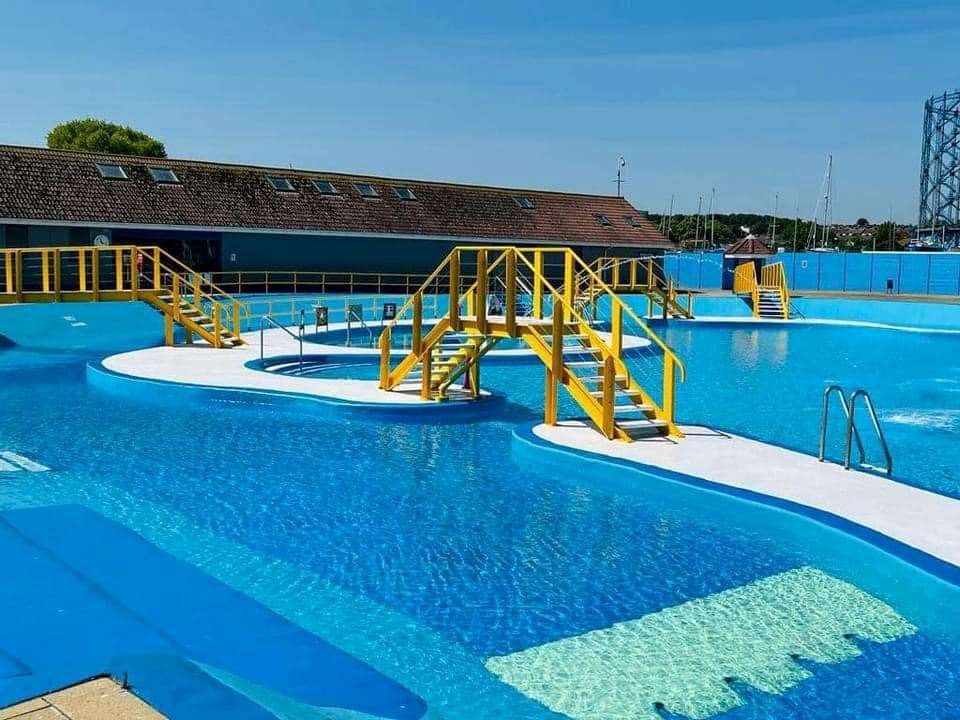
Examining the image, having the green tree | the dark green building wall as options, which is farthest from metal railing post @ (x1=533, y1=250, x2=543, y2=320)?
the green tree

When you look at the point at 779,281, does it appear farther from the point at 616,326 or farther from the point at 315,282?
the point at 616,326

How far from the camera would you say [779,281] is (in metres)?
37.4

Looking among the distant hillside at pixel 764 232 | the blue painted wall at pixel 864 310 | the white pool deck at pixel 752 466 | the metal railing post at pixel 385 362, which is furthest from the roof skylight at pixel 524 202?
the distant hillside at pixel 764 232

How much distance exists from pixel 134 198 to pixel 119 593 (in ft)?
82.8

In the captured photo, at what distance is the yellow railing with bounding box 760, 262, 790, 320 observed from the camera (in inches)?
1355

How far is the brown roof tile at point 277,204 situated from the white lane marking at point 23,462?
1783 cm

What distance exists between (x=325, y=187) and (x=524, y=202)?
9.28 meters

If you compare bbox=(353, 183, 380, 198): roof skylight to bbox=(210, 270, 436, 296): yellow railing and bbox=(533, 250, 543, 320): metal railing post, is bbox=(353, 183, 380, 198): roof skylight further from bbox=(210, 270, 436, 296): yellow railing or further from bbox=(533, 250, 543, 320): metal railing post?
bbox=(533, 250, 543, 320): metal railing post

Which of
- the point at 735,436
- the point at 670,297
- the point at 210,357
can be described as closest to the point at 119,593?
the point at 735,436

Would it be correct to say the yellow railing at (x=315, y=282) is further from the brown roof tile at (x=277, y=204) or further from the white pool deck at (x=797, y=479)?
the white pool deck at (x=797, y=479)

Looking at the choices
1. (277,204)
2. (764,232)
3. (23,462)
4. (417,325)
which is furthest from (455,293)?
(764,232)

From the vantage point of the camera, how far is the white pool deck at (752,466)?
8.12 metres

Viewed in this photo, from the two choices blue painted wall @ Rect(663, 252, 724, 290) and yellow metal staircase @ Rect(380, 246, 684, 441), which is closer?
yellow metal staircase @ Rect(380, 246, 684, 441)

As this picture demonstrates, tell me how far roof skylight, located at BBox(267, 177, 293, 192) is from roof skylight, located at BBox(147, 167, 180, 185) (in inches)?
136
